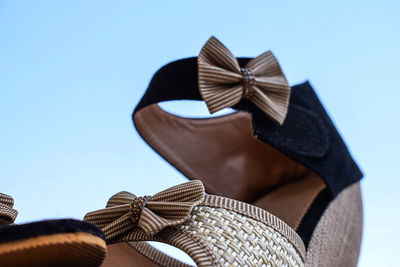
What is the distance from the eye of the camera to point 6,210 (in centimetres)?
51

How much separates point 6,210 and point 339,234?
0.66 metres

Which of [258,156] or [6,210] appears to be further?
[258,156]

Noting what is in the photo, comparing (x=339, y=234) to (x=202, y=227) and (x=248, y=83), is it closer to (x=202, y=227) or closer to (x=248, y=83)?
(x=248, y=83)

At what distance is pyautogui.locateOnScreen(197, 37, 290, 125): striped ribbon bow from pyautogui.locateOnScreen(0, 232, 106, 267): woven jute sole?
49cm

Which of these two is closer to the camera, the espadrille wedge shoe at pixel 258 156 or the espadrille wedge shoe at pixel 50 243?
the espadrille wedge shoe at pixel 50 243

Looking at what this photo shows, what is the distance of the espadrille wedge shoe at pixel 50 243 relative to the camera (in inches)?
13.7

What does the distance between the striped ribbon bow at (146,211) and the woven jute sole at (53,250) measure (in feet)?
0.46

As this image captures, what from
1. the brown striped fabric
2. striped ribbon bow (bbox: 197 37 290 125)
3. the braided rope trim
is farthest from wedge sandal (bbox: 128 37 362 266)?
the brown striped fabric

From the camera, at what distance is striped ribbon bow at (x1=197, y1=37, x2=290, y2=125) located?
0.84 m

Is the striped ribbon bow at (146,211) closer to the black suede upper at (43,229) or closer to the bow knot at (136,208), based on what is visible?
the bow knot at (136,208)

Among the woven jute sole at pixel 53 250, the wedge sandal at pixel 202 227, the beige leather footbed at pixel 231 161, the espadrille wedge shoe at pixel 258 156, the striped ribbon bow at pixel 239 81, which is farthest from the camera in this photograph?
the beige leather footbed at pixel 231 161

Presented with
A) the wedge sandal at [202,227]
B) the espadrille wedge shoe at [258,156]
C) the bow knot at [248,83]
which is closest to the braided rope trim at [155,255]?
the espadrille wedge shoe at [258,156]

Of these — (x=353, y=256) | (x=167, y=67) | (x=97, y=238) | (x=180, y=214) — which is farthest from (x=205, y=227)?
(x=353, y=256)

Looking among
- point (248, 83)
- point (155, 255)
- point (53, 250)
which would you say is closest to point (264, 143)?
point (248, 83)
